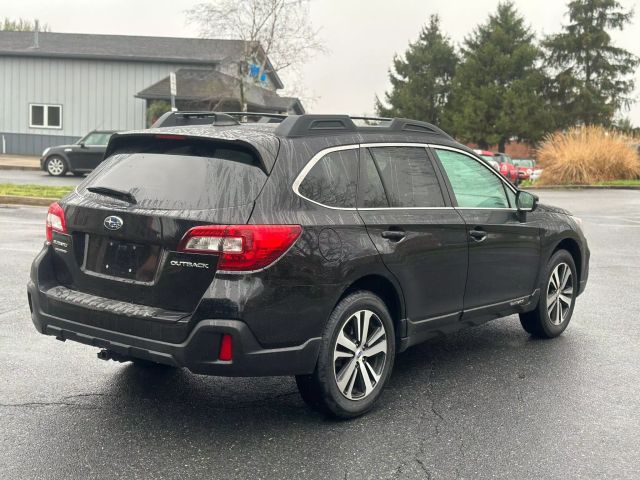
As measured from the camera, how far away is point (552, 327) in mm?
6738

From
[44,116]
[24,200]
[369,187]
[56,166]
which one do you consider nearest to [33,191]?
[24,200]

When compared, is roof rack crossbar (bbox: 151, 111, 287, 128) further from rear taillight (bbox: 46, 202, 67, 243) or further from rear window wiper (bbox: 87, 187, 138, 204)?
rear taillight (bbox: 46, 202, 67, 243)

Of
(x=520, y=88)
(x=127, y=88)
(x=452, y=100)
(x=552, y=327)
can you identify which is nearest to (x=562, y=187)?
(x=127, y=88)

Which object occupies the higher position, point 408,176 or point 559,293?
point 408,176

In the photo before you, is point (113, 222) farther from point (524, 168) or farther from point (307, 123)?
point (524, 168)

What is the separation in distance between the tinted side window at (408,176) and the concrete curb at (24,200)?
12979 millimetres

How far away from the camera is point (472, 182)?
5.92 meters

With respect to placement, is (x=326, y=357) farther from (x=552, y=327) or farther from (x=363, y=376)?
(x=552, y=327)

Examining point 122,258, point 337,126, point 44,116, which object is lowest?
point 122,258

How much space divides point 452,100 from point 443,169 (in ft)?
203

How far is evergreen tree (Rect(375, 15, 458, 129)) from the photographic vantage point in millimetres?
66812

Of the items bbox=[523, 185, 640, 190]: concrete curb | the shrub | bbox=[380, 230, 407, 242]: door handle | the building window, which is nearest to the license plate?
bbox=[380, 230, 407, 242]: door handle

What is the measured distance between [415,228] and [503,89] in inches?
2269

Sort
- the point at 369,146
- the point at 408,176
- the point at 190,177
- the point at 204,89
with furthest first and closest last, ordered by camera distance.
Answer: the point at 204,89
the point at 408,176
the point at 369,146
the point at 190,177
